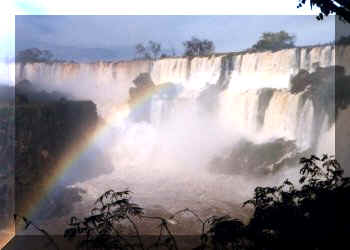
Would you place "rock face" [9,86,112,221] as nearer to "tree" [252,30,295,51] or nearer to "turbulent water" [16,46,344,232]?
"turbulent water" [16,46,344,232]

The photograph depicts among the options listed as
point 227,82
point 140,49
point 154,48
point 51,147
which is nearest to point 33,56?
point 51,147

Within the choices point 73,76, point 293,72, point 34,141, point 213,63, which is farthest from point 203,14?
point 34,141

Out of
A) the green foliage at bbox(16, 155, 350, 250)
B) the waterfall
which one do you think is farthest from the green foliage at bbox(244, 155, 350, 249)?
the waterfall

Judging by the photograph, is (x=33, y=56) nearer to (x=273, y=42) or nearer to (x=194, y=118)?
(x=194, y=118)

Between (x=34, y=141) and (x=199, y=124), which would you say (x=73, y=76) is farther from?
(x=199, y=124)

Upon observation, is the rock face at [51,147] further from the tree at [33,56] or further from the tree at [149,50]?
the tree at [149,50]

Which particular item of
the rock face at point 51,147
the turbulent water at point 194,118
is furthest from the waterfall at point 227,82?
the rock face at point 51,147
